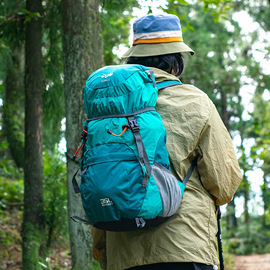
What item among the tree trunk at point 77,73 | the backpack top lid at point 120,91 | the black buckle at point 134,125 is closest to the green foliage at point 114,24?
the tree trunk at point 77,73

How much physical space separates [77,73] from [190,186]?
199 cm

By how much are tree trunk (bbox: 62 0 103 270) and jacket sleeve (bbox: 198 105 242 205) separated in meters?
1.78

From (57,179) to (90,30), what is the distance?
2.88m

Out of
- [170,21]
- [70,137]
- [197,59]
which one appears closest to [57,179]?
[70,137]

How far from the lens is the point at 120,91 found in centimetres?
221

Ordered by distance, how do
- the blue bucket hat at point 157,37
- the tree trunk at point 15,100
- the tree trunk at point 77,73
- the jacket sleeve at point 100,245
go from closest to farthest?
the blue bucket hat at point 157,37
the jacket sleeve at point 100,245
the tree trunk at point 77,73
the tree trunk at point 15,100

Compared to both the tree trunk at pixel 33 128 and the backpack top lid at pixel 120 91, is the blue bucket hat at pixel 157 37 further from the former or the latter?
the tree trunk at pixel 33 128

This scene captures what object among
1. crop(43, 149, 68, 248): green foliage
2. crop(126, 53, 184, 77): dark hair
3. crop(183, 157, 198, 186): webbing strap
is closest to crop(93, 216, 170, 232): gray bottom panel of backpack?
crop(183, 157, 198, 186): webbing strap

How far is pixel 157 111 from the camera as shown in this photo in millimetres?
2406

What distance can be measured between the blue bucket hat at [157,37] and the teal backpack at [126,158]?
1.07 feet

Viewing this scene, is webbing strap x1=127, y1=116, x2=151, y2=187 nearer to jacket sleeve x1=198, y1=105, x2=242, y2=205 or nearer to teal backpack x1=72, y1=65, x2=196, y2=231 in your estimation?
teal backpack x1=72, y1=65, x2=196, y2=231

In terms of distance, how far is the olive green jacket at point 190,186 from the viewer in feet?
7.30

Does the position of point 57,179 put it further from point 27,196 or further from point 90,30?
point 90,30

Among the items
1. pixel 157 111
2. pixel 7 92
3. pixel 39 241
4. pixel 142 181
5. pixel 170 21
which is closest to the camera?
pixel 142 181
